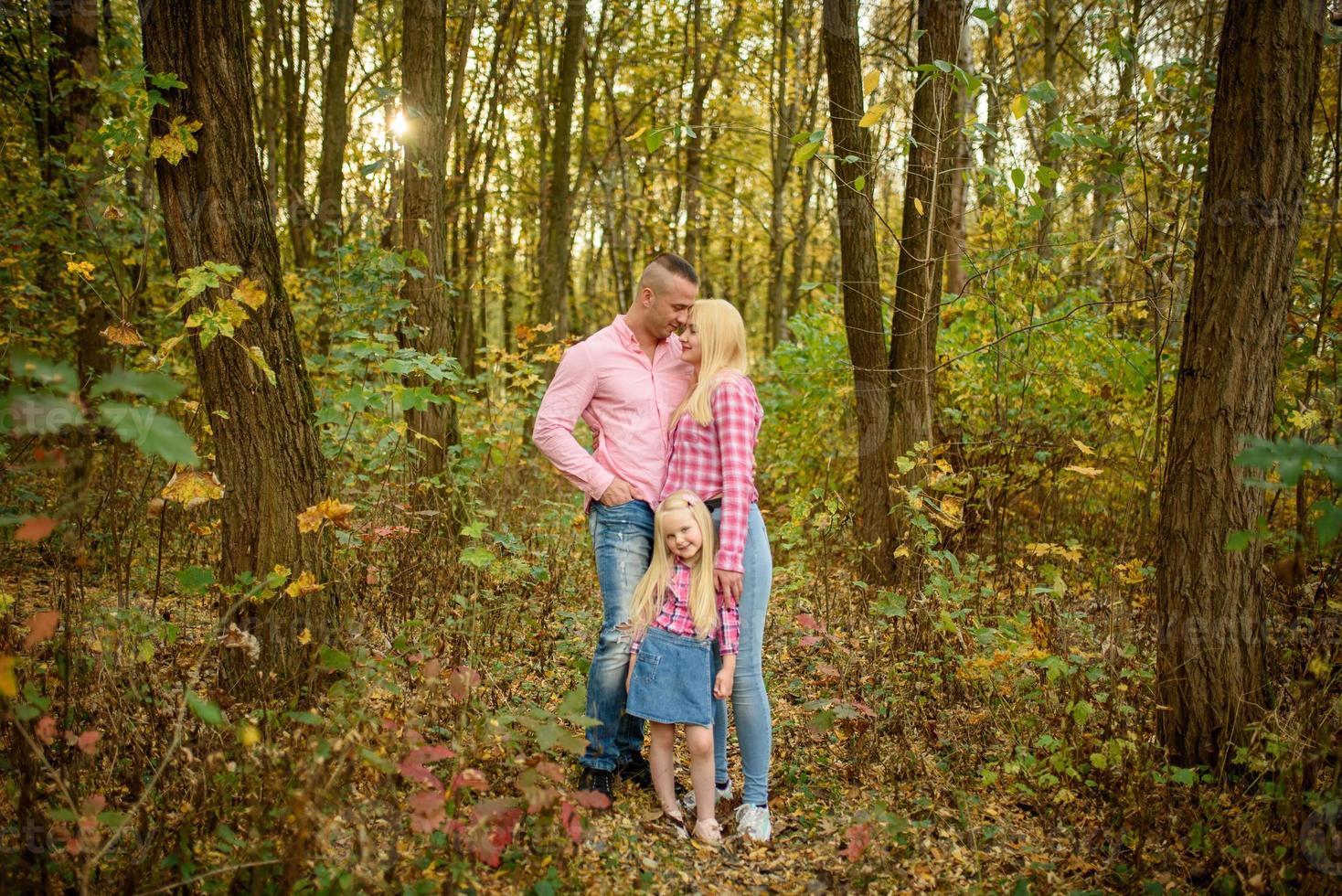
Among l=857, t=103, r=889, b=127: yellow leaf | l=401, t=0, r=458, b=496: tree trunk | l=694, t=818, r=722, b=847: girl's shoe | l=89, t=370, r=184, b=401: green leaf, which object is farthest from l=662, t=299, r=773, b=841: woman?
l=401, t=0, r=458, b=496: tree trunk

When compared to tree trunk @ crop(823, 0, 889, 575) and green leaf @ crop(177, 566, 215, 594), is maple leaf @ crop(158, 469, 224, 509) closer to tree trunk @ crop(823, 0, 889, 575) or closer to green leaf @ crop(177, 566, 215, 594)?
green leaf @ crop(177, 566, 215, 594)

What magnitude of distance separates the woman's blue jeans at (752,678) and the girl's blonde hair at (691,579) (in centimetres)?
11

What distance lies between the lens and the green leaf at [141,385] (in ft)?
6.48

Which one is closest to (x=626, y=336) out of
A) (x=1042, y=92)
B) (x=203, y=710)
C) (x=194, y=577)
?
(x=194, y=577)

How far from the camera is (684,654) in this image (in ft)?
10.7

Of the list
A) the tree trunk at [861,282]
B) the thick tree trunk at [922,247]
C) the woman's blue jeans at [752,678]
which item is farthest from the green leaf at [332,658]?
the thick tree trunk at [922,247]

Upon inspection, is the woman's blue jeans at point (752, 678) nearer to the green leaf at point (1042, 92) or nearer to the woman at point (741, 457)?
the woman at point (741, 457)

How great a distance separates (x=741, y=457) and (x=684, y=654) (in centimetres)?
76

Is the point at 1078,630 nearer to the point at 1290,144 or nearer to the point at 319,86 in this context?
the point at 1290,144

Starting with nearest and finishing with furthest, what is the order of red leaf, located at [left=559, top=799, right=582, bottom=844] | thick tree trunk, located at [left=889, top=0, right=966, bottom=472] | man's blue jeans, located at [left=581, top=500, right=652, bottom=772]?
red leaf, located at [left=559, top=799, right=582, bottom=844] < man's blue jeans, located at [left=581, top=500, right=652, bottom=772] < thick tree trunk, located at [left=889, top=0, right=966, bottom=472]

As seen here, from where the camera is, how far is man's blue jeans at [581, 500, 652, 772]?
3479 mm

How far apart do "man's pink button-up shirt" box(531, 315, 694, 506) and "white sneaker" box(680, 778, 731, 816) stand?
1205 mm

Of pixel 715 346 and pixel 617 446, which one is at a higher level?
pixel 715 346

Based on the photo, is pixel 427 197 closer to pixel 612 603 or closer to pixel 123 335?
pixel 123 335
